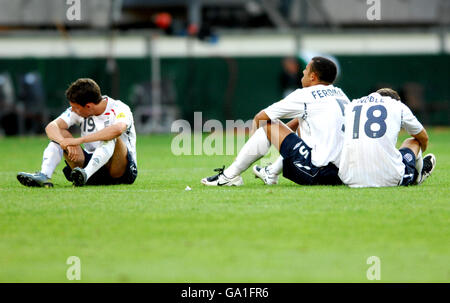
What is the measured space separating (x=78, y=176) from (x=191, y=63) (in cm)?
1832

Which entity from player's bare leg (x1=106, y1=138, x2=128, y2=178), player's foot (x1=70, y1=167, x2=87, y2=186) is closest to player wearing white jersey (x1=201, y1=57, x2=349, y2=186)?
player's bare leg (x1=106, y1=138, x2=128, y2=178)

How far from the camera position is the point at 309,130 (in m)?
9.22

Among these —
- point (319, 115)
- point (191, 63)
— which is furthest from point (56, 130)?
point (191, 63)

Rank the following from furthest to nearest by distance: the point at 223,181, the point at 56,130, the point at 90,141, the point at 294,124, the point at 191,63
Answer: the point at 191,63
the point at 294,124
the point at 223,181
the point at 56,130
the point at 90,141

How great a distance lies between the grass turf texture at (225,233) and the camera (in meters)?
5.43

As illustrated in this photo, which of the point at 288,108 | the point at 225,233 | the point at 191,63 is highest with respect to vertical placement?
the point at 288,108

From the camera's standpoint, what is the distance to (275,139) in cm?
917

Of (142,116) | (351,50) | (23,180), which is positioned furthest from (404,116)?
(351,50)

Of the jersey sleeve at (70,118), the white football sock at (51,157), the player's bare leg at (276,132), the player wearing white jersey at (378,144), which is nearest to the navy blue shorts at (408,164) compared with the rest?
the player wearing white jersey at (378,144)

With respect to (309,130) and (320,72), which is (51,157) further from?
(320,72)

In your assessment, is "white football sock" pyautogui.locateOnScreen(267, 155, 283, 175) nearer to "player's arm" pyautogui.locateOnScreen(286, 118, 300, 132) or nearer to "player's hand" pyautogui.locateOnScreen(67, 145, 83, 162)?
"player's arm" pyautogui.locateOnScreen(286, 118, 300, 132)

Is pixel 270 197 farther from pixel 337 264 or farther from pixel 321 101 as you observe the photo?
pixel 337 264

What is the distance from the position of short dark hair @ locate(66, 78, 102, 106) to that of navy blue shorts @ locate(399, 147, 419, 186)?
336 cm
